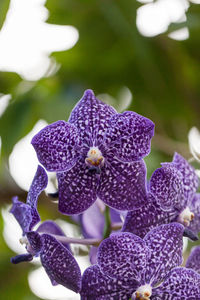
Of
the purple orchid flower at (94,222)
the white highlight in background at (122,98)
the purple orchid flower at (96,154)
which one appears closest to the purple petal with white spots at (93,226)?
the purple orchid flower at (94,222)

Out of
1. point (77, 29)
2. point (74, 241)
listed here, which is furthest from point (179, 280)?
point (77, 29)

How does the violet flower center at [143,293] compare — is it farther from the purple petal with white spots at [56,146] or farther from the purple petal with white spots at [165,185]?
the purple petal with white spots at [56,146]

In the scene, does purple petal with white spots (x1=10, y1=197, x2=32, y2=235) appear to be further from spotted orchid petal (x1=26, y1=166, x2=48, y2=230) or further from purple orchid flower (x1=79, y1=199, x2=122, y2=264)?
purple orchid flower (x1=79, y1=199, x2=122, y2=264)

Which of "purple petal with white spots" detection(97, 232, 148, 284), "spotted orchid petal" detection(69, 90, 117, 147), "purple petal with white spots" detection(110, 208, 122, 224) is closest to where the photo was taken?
"purple petal with white spots" detection(97, 232, 148, 284)

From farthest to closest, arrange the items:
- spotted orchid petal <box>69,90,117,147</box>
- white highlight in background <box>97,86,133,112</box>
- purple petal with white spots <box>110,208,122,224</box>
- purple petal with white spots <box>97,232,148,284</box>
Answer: white highlight in background <box>97,86,133,112</box> → purple petal with white spots <box>110,208,122,224</box> → spotted orchid petal <box>69,90,117,147</box> → purple petal with white spots <box>97,232,148,284</box>

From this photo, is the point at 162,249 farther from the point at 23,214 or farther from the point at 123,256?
the point at 23,214

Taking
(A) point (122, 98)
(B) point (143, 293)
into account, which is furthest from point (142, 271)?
(A) point (122, 98)

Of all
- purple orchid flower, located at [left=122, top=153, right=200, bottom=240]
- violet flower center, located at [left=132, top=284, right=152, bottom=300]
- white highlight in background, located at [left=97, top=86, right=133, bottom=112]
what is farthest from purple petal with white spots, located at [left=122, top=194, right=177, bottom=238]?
white highlight in background, located at [left=97, top=86, right=133, bottom=112]
